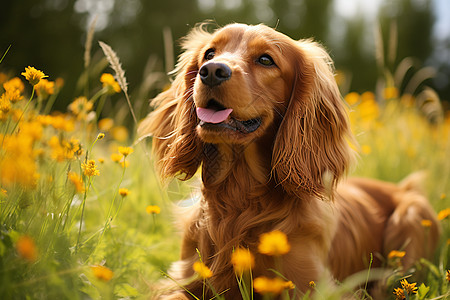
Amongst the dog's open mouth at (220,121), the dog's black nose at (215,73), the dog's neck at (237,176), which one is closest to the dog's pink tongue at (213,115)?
the dog's open mouth at (220,121)

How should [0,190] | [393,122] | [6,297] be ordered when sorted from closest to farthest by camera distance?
[6,297], [0,190], [393,122]

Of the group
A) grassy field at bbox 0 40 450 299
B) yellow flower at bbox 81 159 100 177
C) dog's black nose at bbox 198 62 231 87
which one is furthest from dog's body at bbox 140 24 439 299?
yellow flower at bbox 81 159 100 177

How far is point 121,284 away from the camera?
1724 mm

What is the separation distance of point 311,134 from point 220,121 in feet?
1.75

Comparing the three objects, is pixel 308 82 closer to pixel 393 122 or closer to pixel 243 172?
pixel 243 172

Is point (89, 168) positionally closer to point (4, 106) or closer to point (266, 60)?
point (4, 106)

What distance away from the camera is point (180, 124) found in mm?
2223

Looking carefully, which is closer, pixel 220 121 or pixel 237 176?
pixel 220 121

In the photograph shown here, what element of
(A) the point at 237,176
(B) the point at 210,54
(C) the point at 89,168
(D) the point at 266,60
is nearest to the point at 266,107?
(D) the point at 266,60

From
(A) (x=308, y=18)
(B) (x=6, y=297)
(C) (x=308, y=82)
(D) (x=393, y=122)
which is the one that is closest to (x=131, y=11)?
(A) (x=308, y=18)

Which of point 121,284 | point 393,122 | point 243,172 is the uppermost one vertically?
point 243,172

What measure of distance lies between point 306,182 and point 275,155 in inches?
8.1

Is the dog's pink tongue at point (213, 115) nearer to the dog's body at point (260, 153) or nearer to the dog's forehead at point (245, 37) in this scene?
the dog's body at point (260, 153)

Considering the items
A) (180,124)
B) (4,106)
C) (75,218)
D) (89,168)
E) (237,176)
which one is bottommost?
(75,218)
